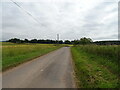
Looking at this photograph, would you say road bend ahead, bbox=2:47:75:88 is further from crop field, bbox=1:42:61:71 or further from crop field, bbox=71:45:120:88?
crop field, bbox=1:42:61:71

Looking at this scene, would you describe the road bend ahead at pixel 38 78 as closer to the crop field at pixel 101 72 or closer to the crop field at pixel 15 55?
the crop field at pixel 101 72

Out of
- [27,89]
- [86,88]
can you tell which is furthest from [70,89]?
[27,89]

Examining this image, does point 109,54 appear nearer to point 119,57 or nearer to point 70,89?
point 119,57

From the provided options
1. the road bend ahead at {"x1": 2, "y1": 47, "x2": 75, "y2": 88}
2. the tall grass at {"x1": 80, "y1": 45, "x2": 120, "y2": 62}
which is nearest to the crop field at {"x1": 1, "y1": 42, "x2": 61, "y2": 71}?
the road bend ahead at {"x1": 2, "y1": 47, "x2": 75, "y2": 88}

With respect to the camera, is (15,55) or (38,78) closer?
(38,78)

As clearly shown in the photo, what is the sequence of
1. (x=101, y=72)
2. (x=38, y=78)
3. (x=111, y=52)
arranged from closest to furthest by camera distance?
(x=38, y=78)
(x=101, y=72)
(x=111, y=52)

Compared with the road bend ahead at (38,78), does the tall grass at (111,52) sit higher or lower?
higher

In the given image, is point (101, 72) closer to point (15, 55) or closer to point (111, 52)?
point (111, 52)

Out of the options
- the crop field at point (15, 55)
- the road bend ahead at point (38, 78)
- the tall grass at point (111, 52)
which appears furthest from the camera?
the crop field at point (15, 55)

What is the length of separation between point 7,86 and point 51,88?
6.33 ft

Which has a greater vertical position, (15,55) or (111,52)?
(111,52)

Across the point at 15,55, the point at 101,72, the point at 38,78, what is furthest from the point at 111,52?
the point at 15,55

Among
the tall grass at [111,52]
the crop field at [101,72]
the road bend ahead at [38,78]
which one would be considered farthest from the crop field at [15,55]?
the tall grass at [111,52]

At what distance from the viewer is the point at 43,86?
4.66m
